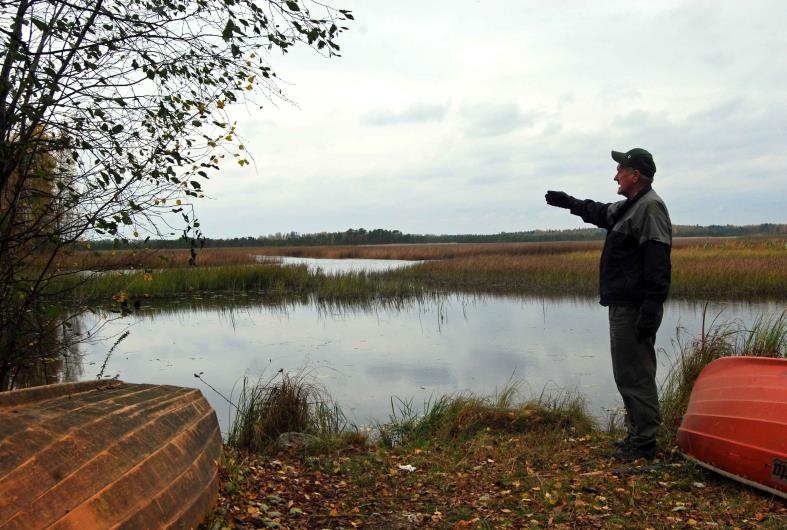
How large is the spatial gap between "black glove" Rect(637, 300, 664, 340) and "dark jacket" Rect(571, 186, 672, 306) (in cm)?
3

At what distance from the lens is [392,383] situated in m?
8.51

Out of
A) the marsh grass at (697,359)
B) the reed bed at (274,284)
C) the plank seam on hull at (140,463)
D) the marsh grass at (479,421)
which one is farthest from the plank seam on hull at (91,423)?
the reed bed at (274,284)

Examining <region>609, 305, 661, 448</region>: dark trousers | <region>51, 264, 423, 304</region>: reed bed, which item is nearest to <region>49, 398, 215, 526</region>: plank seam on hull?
<region>609, 305, 661, 448</region>: dark trousers

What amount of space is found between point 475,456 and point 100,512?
3048 mm

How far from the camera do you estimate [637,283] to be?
4.12 m

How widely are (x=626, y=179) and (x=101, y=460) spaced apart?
344cm

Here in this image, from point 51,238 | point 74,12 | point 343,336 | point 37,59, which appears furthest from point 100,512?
point 343,336

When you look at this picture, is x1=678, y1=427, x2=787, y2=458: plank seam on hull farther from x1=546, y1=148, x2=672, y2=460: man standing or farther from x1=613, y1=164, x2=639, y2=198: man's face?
x1=613, y1=164, x2=639, y2=198: man's face

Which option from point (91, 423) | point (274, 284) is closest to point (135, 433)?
point (91, 423)

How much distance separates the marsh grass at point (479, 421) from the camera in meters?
5.70

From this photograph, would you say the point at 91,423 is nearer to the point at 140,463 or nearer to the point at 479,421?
the point at 140,463

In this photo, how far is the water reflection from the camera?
836 centimetres

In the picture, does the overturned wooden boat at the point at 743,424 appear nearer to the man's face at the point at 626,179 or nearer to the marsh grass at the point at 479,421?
the man's face at the point at 626,179

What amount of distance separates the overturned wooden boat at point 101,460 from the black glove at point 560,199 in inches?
111
